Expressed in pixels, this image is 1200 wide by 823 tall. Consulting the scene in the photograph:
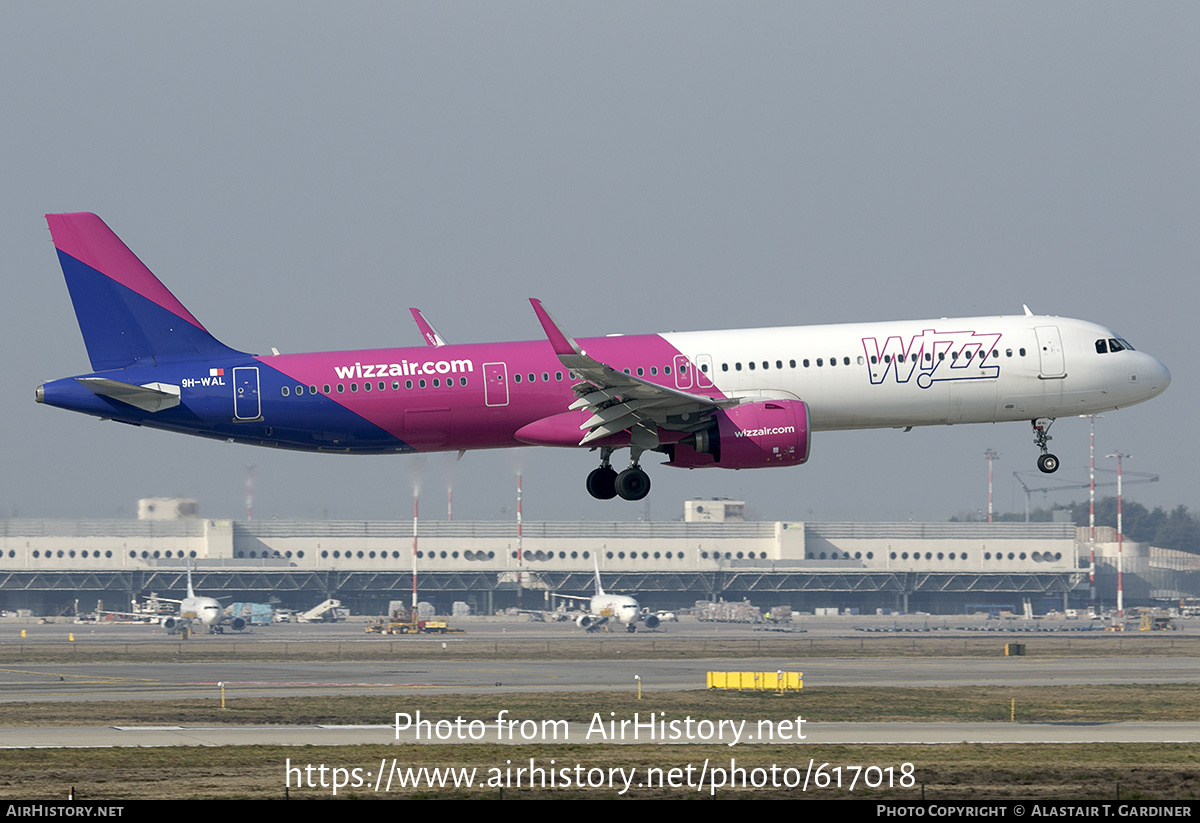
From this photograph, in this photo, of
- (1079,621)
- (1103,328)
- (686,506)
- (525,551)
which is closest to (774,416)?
(1103,328)

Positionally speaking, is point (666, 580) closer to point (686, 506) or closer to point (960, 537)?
point (686, 506)

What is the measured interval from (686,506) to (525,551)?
26764 millimetres

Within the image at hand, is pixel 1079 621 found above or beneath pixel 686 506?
beneath

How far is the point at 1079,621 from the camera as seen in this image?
161 m

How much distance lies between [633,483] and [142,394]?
53.0 ft

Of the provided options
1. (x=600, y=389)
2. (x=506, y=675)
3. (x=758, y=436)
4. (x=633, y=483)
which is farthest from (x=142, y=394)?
(x=506, y=675)

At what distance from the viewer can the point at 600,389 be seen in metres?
45.5

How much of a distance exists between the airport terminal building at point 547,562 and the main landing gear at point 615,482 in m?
124

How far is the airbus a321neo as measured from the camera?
46344 millimetres

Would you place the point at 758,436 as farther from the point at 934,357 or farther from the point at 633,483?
the point at 934,357

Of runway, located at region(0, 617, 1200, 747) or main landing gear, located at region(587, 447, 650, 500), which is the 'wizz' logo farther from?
runway, located at region(0, 617, 1200, 747)

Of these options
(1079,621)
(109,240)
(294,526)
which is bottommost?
(1079,621)

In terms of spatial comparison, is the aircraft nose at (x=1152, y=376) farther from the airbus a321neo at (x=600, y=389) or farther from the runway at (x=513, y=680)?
the runway at (x=513, y=680)

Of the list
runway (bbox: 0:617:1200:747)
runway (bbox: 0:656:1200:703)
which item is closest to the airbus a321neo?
runway (bbox: 0:617:1200:747)
